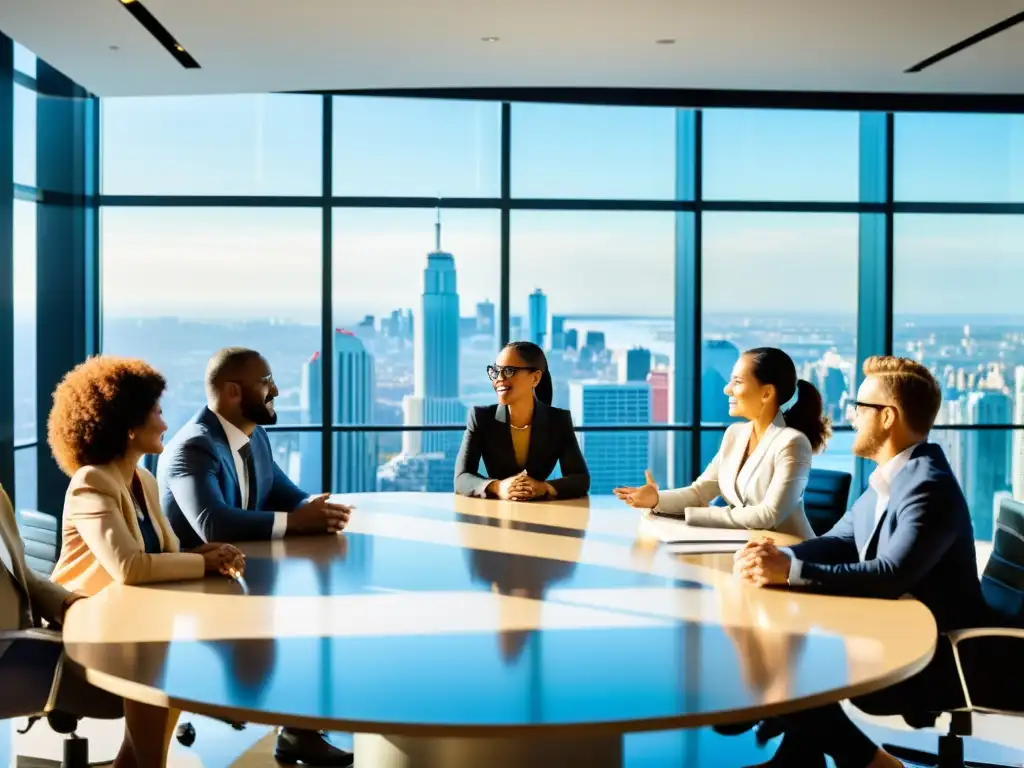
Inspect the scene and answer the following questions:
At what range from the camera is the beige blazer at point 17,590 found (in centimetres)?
302

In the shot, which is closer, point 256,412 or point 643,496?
point 256,412

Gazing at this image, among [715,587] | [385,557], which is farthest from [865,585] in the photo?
[385,557]

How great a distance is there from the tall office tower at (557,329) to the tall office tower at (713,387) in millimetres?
1032

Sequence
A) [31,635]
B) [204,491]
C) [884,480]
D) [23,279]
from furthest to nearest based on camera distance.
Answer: [23,279] < [204,491] < [884,480] < [31,635]

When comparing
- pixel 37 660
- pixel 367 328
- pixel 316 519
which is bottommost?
pixel 37 660

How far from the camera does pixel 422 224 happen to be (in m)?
7.93

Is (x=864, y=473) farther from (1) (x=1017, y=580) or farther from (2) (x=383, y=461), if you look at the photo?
(1) (x=1017, y=580)

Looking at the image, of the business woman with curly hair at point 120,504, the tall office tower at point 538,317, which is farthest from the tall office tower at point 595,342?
the business woman with curly hair at point 120,504

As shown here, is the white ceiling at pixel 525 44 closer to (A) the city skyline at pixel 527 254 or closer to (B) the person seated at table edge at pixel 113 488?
(A) the city skyline at pixel 527 254

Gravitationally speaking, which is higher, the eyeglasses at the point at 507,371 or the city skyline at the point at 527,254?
the city skyline at the point at 527,254

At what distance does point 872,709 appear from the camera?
120 inches

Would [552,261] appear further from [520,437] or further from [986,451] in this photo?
[986,451]

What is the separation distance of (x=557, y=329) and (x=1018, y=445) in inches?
138

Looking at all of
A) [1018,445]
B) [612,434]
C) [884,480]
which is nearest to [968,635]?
[884,480]
